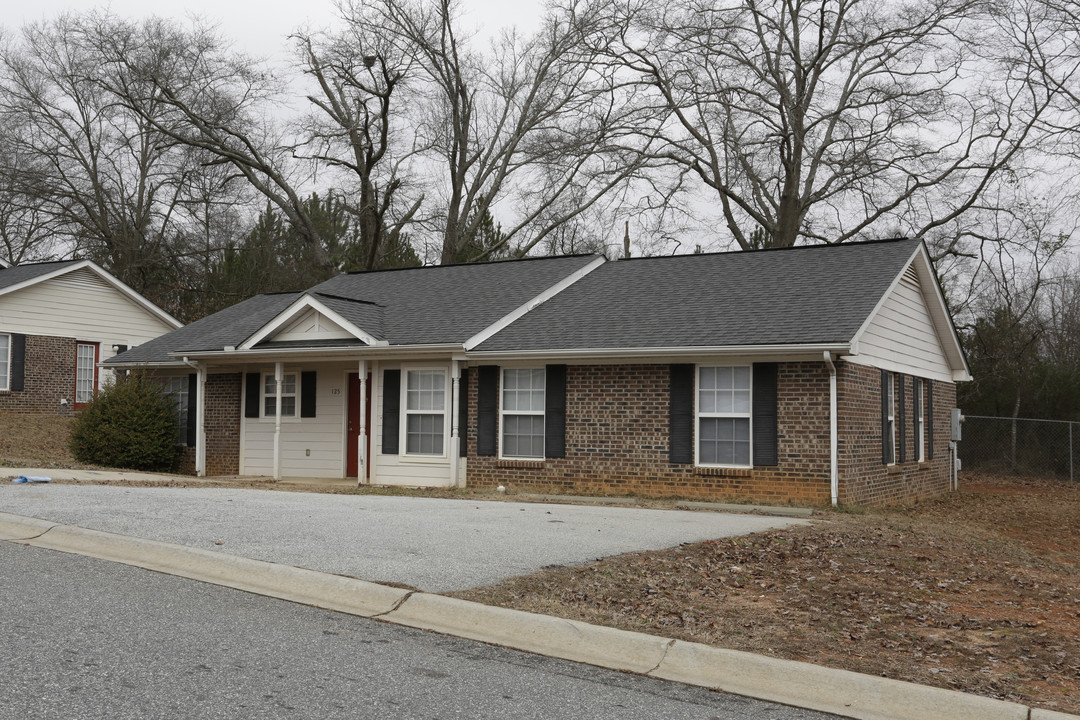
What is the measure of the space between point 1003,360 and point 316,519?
26.5 meters

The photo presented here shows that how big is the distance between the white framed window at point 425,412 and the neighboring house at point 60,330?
550 inches

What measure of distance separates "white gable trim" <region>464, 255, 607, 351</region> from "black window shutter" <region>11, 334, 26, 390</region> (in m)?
15.8

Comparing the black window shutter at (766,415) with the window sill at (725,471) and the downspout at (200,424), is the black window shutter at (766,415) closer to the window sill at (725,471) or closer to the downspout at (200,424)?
the window sill at (725,471)

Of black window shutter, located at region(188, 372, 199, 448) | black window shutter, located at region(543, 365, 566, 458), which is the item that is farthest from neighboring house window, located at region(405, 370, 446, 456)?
black window shutter, located at region(188, 372, 199, 448)

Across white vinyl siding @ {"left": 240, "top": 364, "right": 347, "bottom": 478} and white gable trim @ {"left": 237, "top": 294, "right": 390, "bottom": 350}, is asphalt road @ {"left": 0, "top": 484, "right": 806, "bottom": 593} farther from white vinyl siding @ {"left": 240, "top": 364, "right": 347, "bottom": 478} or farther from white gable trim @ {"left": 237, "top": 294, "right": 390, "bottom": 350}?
white vinyl siding @ {"left": 240, "top": 364, "right": 347, "bottom": 478}

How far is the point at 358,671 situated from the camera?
17.5 feet

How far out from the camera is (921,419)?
68.1 feet

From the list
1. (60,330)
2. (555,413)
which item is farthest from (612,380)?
(60,330)

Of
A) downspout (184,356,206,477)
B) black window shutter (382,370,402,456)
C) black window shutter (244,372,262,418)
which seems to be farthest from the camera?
downspout (184,356,206,477)

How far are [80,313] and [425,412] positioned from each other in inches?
619

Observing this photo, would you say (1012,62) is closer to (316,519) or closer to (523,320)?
(523,320)

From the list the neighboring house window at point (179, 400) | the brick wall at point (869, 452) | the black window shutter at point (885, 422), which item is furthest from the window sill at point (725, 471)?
the neighboring house window at point (179, 400)

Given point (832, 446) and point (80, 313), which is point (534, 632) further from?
point (80, 313)

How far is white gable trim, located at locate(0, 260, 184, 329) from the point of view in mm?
26922
